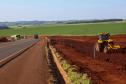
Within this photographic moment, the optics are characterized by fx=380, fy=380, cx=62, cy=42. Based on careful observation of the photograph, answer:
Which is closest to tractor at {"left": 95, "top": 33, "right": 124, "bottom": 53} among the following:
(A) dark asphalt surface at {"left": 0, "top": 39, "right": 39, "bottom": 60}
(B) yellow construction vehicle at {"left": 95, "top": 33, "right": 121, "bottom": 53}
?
(B) yellow construction vehicle at {"left": 95, "top": 33, "right": 121, "bottom": 53}

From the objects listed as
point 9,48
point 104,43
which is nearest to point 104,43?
point 104,43

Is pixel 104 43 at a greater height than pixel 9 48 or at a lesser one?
greater

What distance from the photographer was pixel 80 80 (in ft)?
52.5

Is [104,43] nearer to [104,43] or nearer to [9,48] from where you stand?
[104,43]

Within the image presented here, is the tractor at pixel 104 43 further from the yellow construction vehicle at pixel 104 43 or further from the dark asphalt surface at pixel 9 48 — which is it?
the dark asphalt surface at pixel 9 48

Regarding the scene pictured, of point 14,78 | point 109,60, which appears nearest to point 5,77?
point 14,78

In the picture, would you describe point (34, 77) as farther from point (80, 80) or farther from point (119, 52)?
point (119, 52)

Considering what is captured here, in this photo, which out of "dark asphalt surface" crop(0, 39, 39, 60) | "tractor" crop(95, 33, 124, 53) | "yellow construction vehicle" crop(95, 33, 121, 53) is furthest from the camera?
"dark asphalt surface" crop(0, 39, 39, 60)

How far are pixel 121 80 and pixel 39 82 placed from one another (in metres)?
4.39

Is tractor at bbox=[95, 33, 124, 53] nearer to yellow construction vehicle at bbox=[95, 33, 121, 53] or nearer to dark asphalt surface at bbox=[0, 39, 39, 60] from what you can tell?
yellow construction vehicle at bbox=[95, 33, 121, 53]

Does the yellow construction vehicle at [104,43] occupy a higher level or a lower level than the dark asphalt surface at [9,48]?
higher

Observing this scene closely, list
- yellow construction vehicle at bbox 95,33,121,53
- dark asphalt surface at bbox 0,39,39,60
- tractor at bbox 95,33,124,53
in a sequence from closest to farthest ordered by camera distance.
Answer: tractor at bbox 95,33,124,53 → yellow construction vehicle at bbox 95,33,121,53 → dark asphalt surface at bbox 0,39,39,60

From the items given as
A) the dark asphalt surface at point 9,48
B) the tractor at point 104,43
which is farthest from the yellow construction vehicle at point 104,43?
the dark asphalt surface at point 9,48

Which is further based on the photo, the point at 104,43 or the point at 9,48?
the point at 9,48
